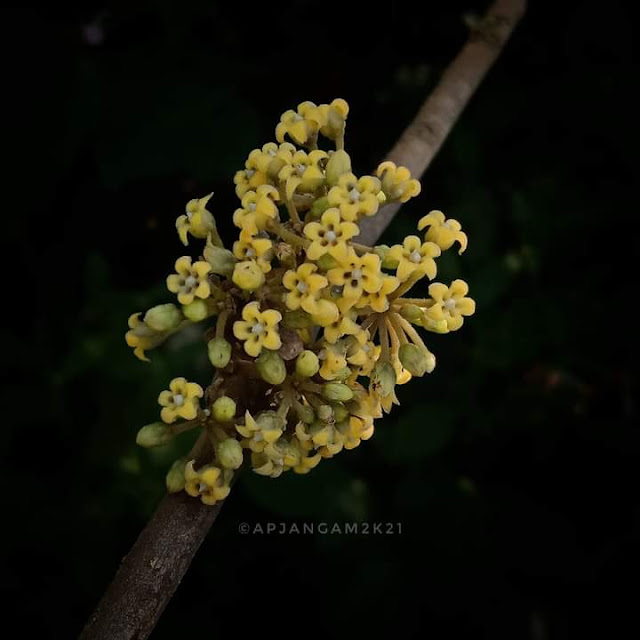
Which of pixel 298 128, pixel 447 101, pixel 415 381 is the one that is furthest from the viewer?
pixel 415 381

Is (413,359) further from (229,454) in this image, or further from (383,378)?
(229,454)

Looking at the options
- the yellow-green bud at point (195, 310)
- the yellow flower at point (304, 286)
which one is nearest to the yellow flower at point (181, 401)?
the yellow-green bud at point (195, 310)

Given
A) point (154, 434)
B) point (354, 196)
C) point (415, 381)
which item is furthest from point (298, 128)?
point (415, 381)

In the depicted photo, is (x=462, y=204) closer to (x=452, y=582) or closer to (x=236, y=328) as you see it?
(x=452, y=582)

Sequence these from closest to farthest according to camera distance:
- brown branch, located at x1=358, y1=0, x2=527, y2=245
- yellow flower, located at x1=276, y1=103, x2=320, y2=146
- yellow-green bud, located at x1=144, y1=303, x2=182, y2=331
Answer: yellow-green bud, located at x1=144, y1=303, x2=182, y2=331 → yellow flower, located at x1=276, y1=103, x2=320, y2=146 → brown branch, located at x1=358, y1=0, x2=527, y2=245

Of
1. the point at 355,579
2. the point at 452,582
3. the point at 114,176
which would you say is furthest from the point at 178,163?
the point at 452,582

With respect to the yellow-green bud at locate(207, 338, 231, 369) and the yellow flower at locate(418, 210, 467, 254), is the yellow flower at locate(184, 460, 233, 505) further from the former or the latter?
the yellow flower at locate(418, 210, 467, 254)

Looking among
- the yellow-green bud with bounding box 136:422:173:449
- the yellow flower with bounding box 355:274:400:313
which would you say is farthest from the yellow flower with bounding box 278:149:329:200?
the yellow-green bud with bounding box 136:422:173:449
